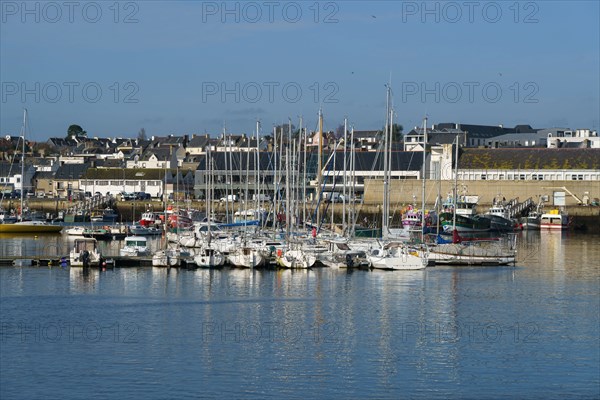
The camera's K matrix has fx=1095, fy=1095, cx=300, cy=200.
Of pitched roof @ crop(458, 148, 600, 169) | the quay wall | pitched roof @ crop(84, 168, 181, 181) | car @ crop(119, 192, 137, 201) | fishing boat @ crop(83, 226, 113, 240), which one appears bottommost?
fishing boat @ crop(83, 226, 113, 240)

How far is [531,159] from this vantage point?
95.9 metres

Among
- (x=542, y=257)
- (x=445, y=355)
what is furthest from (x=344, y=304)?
(x=542, y=257)

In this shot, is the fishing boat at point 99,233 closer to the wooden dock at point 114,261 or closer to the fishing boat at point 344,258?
the wooden dock at point 114,261

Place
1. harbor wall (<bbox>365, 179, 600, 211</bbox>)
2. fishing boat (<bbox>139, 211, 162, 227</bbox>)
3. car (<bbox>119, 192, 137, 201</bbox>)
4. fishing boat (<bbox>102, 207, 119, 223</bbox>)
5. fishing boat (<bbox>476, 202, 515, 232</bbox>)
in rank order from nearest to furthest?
fishing boat (<bbox>476, 202, 515, 232</bbox>)
fishing boat (<bbox>139, 211, 162, 227</bbox>)
harbor wall (<bbox>365, 179, 600, 211</bbox>)
fishing boat (<bbox>102, 207, 119, 223</bbox>)
car (<bbox>119, 192, 137, 201</bbox>)

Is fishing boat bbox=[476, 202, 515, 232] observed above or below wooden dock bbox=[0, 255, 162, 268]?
above

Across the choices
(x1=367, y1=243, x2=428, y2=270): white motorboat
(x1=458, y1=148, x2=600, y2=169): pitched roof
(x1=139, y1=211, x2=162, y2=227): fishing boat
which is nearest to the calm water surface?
(x1=367, y1=243, x2=428, y2=270): white motorboat

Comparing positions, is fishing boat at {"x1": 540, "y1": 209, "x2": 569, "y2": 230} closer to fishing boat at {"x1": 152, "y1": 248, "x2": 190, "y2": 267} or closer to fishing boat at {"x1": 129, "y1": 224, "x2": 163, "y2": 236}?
fishing boat at {"x1": 129, "y1": 224, "x2": 163, "y2": 236}
